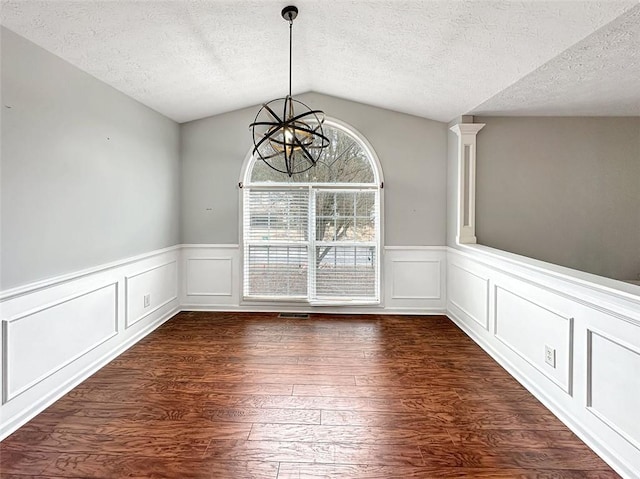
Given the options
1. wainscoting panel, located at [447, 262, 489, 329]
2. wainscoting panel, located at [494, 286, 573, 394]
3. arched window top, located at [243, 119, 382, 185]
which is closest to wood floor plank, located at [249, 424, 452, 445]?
wainscoting panel, located at [494, 286, 573, 394]

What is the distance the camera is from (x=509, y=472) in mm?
1802

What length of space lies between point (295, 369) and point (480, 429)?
1.40m

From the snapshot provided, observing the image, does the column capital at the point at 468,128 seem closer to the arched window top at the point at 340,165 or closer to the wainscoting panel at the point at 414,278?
the arched window top at the point at 340,165

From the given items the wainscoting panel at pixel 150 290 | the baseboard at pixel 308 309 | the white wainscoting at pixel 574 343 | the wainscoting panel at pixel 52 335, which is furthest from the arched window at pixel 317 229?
the wainscoting panel at pixel 52 335

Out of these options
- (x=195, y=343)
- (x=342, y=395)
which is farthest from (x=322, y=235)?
(x=342, y=395)

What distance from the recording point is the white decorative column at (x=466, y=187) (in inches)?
155

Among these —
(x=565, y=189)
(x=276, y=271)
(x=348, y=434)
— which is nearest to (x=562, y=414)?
(x=348, y=434)

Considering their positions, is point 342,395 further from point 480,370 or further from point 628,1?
point 628,1

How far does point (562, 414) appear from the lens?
7.41ft

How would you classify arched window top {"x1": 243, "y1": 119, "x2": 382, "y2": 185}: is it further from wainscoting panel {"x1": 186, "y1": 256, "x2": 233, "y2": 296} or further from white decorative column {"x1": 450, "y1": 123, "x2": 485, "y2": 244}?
wainscoting panel {"x1": 186, "y1": 256, "x2": 233, "y2": 296}

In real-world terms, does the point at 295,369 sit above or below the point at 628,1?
below

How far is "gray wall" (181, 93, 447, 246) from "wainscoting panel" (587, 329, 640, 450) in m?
2.58

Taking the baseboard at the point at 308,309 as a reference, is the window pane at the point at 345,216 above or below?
above

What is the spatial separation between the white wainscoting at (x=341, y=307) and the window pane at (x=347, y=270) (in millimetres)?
150
